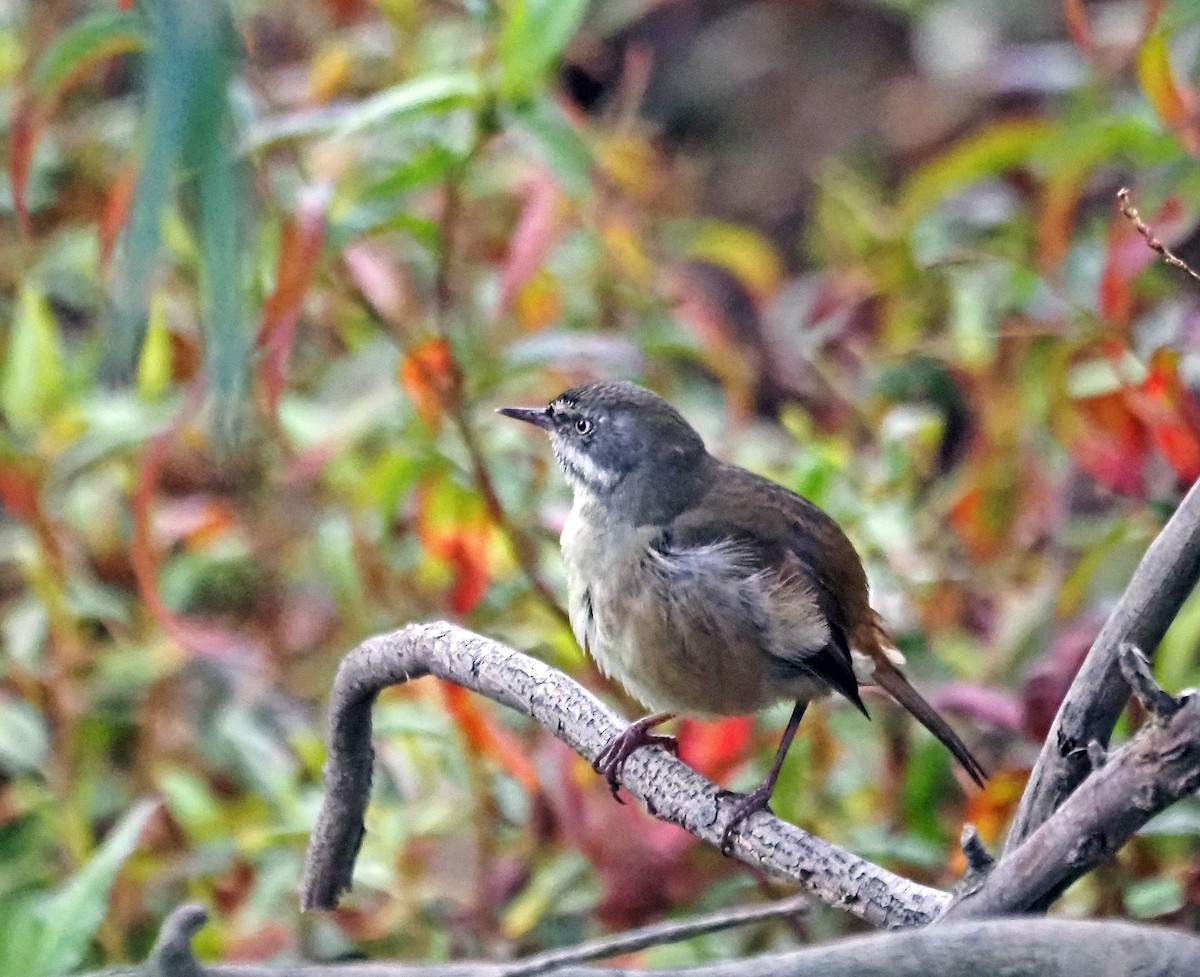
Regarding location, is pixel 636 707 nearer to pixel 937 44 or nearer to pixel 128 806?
pixel 128 806

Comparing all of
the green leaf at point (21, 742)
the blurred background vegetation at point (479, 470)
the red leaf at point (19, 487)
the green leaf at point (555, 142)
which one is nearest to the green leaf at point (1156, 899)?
the blurred background vegetation at point (479, 470)

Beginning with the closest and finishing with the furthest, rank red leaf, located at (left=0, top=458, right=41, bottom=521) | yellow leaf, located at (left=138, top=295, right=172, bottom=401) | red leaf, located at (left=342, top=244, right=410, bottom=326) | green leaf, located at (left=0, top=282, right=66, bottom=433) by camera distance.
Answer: red leaf, located at (left=0, top=458, right=41, bottom=521) → green leaf, located at (left=0, top=282, right=66, bottom=433) → yellow leaf, located at (left=138, top=295, right=172, bottom=401) → red leaf, located at (left=342, top=244, right=410, bottom=326)

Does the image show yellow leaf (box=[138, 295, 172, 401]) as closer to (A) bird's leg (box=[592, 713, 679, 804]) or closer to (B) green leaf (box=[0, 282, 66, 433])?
(B) green leaf (box=[0, 282, 66, 433])

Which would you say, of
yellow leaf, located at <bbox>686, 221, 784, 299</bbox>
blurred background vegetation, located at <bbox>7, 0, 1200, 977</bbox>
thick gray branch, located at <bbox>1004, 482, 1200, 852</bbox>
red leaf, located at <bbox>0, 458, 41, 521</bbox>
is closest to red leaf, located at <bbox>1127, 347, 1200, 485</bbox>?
blurred background vegetation, located at <bbox>7, 0, 1200, 977</bbox>

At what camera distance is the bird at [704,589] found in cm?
A: 297

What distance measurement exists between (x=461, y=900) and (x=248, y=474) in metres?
1.85

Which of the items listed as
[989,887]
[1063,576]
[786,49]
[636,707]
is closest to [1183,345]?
[1063,576]

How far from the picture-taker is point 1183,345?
3641 mm

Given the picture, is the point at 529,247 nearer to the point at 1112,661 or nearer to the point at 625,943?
the point at 1112,661

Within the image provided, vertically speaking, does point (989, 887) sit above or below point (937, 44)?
below

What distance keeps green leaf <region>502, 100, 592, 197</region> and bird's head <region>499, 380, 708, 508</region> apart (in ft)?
1.47

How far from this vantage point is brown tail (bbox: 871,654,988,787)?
10.0ft

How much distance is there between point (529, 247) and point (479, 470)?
71 centimetres

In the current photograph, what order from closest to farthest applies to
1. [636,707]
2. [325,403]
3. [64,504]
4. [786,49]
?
[636,707], [64,504], [325,403], [786,49]
